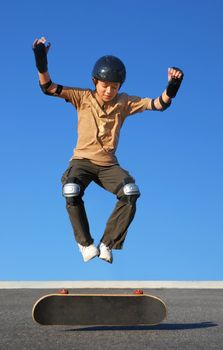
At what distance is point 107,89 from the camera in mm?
6012

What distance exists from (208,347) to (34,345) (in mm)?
1426

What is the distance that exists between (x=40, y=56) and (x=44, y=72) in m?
0.20

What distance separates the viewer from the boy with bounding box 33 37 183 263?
5.79 metres

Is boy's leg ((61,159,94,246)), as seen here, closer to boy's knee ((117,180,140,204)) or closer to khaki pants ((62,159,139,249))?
khaki pants ((62,159,139,249))

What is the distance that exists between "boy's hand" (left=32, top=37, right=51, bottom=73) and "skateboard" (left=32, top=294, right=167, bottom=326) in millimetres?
2456

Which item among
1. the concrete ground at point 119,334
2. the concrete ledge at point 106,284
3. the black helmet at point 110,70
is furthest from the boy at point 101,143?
the concrete ledge at point 106,284

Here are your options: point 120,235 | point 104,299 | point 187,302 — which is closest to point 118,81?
point 120,235

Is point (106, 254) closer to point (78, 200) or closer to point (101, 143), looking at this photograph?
point (78, 200)

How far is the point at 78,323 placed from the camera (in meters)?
5.19

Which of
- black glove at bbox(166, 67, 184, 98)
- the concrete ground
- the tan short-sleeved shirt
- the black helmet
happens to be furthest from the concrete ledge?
the black helmet

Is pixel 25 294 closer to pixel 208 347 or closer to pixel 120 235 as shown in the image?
pixel 120 235

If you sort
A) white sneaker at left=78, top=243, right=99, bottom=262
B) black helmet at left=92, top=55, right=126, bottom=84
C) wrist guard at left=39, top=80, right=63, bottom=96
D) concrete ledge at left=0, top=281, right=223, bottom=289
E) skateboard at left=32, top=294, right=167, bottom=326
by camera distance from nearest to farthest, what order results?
skateboard at left=32, top=294, right=167, bottom=326 → white sneaker at left=78, top=243, right=99, bottom=262 → black helmet at left=92, top=55, right=126, bottom=84 → wrist guard at left=39, top=80, right=63, bottom=96 → concrete ledge at left=0, top=281, right=223, bottom=289

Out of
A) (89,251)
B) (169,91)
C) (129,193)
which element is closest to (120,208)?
(129,193)

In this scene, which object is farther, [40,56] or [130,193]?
[40,56]
